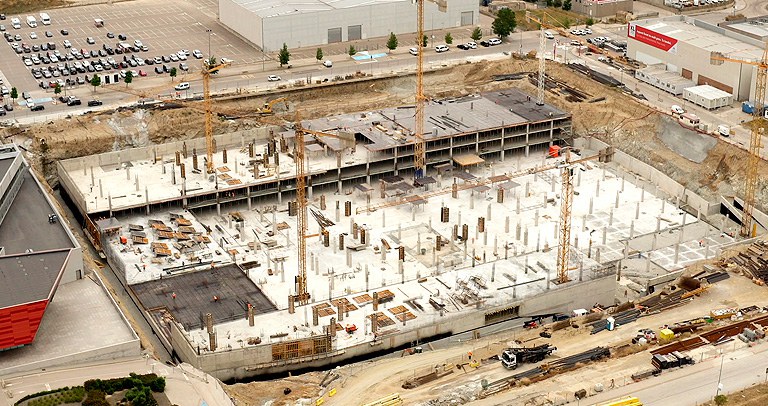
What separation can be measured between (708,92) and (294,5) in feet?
213

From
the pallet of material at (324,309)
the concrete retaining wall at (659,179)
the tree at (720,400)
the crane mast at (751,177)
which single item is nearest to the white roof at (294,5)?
the concrete retaining wall at (659,179)

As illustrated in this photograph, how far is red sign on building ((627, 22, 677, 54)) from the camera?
15238 centimetres

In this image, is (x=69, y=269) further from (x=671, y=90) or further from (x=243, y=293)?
(x=671, y=90)

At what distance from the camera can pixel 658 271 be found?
113m

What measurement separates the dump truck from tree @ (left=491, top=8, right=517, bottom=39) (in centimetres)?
8631

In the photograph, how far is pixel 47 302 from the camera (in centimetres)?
8906

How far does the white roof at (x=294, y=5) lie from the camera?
16825 centimetres

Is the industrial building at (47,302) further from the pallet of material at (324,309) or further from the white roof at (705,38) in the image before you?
the white roof at (705,38)

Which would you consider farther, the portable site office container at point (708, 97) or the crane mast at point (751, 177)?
the portable site office container at point (708, 97)

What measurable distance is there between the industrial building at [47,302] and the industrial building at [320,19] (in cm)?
6417

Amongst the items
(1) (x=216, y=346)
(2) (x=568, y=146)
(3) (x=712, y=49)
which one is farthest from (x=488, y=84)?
(1) (x=216, y=346)

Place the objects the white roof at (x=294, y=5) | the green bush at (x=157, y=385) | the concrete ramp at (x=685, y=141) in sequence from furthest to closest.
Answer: the white roof at (x=294, y=5) < the concrete ramp at (x=685, y=141) < the green bush at (x=157, y=385)

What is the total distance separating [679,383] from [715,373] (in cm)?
365

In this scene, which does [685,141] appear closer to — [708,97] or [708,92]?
[708,97]
